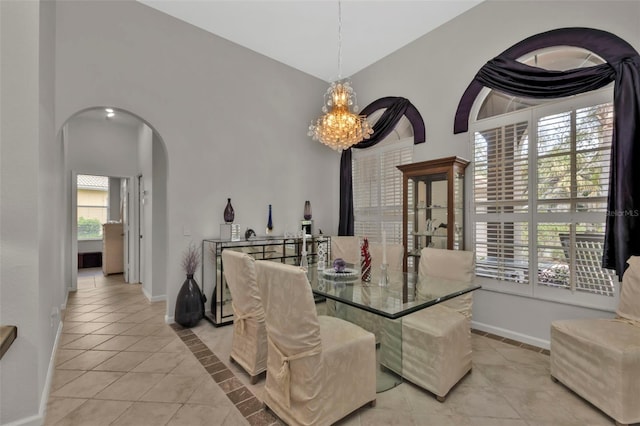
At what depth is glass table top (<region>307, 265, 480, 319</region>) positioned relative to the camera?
1.85 meters

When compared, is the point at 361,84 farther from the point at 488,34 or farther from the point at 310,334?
the point at 310,334

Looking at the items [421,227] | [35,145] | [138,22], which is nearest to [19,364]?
[35,145]

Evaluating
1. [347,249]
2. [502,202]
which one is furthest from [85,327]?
[502,202]

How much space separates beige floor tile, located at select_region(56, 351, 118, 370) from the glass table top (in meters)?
2.01

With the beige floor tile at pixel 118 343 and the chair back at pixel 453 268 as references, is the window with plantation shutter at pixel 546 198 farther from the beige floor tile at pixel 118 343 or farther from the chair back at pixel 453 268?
the beige floor tile at pixel 118 343

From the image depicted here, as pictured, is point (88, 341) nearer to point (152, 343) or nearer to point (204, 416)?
point (152, 343)

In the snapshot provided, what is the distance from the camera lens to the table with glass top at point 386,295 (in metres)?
1.88

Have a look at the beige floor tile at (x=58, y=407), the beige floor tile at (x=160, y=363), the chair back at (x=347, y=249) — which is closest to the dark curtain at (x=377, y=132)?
the chair back at (x=347, y=249)

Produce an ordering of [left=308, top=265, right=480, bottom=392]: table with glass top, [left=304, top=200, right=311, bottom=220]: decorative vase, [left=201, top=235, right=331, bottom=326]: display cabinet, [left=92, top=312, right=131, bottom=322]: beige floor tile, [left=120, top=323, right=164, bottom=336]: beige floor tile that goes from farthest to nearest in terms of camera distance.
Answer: [left=304, top=200, right=311, bottom=220]: decorative vase, [left=92, top=312, right=131, bottom=322]: beige floor tile, [left=201, top=235, right=331, bottom=326]: display cabinet, [left=120, top=323, right=164, bottom=336]: beige floor tile, [left=308, top=265, right=480, bottom=392]: table with glass top

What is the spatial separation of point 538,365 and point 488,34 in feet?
11.1

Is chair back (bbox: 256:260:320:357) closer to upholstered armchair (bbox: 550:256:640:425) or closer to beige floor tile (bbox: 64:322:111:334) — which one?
upholstered armchair (bbox: 550:256:640:425)

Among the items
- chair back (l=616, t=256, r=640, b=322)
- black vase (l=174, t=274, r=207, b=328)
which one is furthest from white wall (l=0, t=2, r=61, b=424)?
chair back (l=616, t=256, r=640, b=322)

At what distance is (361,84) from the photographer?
15.8ft

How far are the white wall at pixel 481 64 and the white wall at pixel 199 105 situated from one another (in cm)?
171
